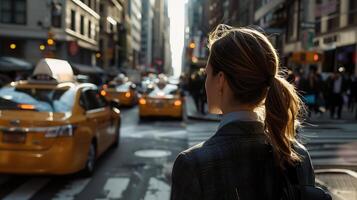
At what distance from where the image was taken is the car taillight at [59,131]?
726 centimetres

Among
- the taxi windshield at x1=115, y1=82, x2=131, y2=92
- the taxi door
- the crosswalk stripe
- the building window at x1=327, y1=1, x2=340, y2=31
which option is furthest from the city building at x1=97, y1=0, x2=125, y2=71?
the crosswalk stripe

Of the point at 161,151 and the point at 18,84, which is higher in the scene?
the point at 18,84

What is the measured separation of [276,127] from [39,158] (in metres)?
A: 5.94

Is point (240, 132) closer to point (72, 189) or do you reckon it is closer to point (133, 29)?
point (72, 189)

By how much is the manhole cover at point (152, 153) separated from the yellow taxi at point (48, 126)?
1.63 m

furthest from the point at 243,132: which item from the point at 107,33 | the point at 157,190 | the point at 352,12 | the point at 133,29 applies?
the point at 133,29

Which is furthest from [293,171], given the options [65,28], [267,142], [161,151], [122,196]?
[65,28]

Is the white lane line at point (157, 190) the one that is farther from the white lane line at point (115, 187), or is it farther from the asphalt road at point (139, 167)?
the white lane line at point (115, 187)

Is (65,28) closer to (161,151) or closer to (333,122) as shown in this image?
(333,122)

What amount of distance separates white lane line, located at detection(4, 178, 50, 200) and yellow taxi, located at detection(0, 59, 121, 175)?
29 cm

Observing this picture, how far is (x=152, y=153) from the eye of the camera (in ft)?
36.0

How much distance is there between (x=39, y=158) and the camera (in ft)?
23.6

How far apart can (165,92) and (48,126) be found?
12739 mm

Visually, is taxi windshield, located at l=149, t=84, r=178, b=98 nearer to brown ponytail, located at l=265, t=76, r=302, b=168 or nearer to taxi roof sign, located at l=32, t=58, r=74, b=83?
taxi roof sign, located at l=32, t=58, r=74, b=83
